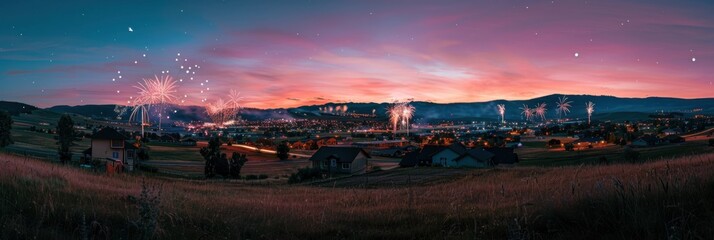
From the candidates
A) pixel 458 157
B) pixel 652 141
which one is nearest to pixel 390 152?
pixel 458 157

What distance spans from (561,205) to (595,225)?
2.46 feet

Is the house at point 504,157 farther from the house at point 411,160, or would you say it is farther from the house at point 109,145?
the house at point 109,145

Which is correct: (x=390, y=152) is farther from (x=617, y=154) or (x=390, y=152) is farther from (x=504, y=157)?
(x=617, y=154)

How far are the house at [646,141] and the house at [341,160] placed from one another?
58.0m

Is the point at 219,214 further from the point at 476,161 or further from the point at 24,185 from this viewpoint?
the point at 476,161

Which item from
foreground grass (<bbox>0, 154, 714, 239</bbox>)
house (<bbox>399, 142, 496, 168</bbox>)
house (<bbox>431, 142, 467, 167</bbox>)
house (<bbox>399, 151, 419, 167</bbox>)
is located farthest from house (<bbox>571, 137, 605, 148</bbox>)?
foreground grass (<bbox>0, 154, 714, 239</bbox>)

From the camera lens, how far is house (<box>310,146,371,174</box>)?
252 ft

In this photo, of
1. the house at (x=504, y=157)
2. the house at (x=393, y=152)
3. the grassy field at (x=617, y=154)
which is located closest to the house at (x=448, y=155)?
the house at (x=504, y=157)

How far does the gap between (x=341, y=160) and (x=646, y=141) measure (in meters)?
66.1

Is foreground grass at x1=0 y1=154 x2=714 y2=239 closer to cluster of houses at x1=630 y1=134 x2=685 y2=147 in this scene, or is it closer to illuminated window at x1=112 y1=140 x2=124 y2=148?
illuminated window at x1=112 y1=140 x2=124 y2=148

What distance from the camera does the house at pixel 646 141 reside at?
97.1 m

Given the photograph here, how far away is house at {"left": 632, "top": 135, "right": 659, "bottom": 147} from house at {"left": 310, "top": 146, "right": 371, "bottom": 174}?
57973 mm

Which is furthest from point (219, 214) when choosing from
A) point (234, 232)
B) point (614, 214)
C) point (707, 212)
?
point (707, 212)

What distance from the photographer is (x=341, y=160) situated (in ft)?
253
